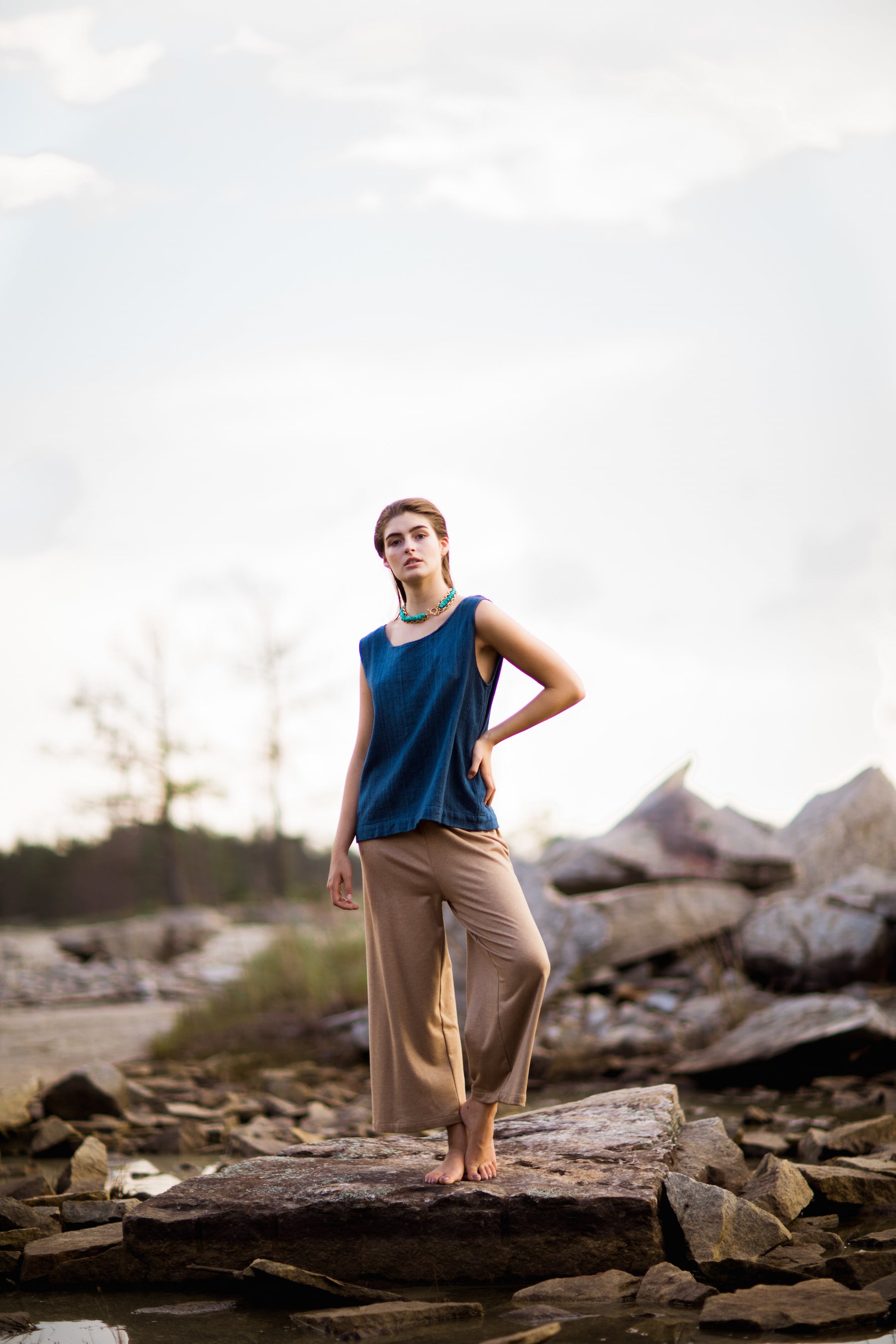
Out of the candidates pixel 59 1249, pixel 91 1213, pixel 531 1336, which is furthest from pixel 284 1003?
pixel 531 1336

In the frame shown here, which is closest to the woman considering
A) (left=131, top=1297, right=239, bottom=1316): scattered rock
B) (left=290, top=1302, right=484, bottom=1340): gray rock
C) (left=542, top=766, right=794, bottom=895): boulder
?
(left=290, top=1302, right=484, bottom=1340): gray rock

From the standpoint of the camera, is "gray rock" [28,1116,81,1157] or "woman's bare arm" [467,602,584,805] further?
"gray rock" [28,1116,81,1157]

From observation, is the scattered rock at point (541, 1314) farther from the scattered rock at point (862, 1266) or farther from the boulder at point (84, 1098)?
the boulder at point (84, 1098)

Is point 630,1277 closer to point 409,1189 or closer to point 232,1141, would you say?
point 409,1189

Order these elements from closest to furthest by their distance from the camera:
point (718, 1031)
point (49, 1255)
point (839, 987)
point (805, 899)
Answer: point (49, 1255)
point (718, 1031)
point (839, 987)
point (805, 899)

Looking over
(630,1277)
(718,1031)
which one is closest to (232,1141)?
(630,1277)

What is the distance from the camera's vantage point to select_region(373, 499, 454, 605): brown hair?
11.9 feet

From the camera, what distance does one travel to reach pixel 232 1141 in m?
4.84

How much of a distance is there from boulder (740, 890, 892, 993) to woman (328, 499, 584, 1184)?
458 centimetres

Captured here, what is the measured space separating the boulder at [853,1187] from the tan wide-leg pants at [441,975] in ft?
3.30

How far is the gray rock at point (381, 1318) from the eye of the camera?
2578 millimetres

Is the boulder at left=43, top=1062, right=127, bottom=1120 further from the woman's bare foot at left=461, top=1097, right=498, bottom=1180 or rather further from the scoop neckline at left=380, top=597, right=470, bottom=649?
the scoop neckline at left=380, top=597, right=470, bottom=649

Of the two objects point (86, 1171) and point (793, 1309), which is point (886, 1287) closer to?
point (793, 1309)

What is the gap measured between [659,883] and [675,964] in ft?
2.62
